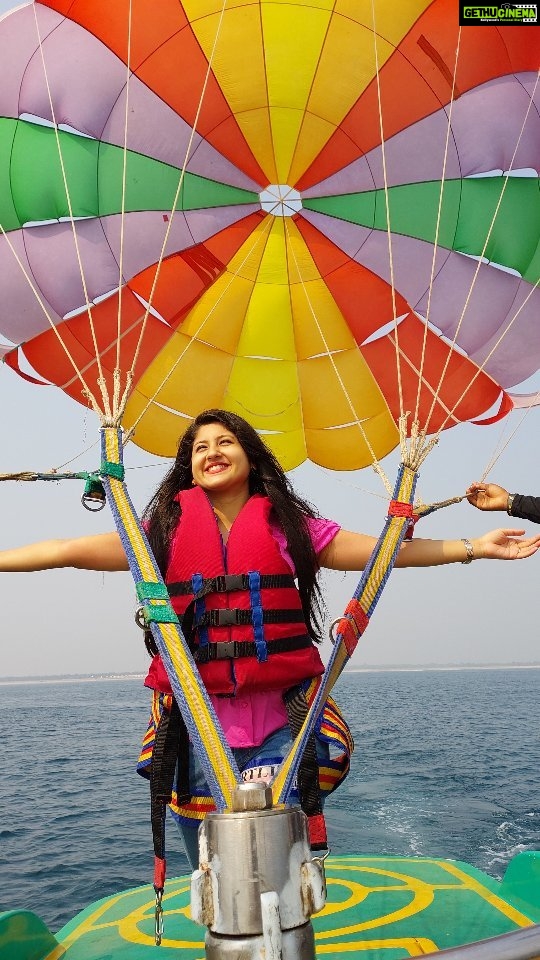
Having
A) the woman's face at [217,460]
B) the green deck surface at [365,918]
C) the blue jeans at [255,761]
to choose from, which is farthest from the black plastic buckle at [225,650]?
the green deck surface at [365,918]

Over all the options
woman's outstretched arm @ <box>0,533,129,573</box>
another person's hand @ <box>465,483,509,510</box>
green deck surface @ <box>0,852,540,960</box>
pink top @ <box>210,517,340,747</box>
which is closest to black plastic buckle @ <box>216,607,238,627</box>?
pink top @ <box>210,517,340,747</box>

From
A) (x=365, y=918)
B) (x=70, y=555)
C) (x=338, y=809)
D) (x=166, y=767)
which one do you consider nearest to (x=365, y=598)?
(x=166, y=767)

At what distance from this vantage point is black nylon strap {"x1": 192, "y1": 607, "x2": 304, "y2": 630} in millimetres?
2967

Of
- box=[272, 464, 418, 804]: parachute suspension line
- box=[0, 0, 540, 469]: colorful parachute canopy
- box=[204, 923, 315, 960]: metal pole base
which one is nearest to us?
box=[204, 923, 315, 960]: metal pole base

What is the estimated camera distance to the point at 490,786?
1764cm

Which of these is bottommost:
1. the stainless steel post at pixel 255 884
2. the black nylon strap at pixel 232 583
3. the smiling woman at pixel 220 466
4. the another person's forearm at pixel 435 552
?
the stainless steel post at pixel 255 884

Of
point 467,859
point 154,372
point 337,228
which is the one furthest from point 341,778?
point 467,859

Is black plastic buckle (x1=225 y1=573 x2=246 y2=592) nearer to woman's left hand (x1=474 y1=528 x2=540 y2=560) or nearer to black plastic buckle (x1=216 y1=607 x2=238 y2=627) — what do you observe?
black plastic buckle (x1=216 y1=607 x2=238 y2=627)

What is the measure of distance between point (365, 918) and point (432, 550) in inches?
79.8

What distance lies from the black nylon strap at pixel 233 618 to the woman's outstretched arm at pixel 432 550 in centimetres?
33

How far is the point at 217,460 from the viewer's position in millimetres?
3254

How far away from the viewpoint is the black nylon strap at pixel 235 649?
9.57ft

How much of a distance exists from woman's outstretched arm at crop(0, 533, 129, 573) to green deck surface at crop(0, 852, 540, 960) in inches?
68.1

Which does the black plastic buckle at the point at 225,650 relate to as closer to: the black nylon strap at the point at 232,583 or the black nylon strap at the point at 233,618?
the black nylon strap at the point at 233,618
